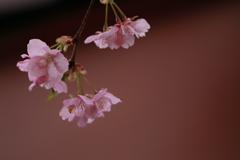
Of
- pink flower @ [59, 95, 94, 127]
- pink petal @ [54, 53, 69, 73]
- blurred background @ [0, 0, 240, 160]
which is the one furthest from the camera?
blurred background @ [0, 0, 240, 160]

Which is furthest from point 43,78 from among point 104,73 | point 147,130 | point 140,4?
point 140,4

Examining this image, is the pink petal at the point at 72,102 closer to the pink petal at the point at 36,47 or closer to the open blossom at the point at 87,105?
the open blossom at the point at 87,105

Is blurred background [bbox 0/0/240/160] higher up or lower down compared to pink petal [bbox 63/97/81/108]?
lower down

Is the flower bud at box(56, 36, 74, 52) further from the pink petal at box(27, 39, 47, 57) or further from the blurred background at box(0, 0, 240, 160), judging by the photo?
the blurred background at box(0, 0, 240, 160)

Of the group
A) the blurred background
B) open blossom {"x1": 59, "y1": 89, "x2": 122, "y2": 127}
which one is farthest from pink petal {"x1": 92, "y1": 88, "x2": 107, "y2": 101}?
the blurred background

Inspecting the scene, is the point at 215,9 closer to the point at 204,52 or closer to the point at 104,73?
the point at 204,52

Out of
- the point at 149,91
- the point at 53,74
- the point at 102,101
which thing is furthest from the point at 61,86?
the point at 149,91

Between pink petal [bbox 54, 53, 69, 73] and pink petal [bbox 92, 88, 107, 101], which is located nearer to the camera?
pink petal [bbox 54, 53, 69, 73]
